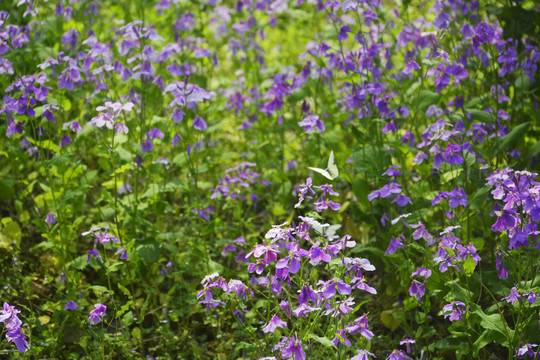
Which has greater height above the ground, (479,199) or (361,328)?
(479,199)

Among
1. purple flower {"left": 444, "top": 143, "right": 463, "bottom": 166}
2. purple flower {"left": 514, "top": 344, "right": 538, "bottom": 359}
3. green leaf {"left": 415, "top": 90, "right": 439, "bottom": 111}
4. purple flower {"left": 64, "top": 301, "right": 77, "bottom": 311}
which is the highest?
green leaf {"left": 415, "top": 90, "right": 439, "bottom": 111}

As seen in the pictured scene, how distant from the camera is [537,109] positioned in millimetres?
2682

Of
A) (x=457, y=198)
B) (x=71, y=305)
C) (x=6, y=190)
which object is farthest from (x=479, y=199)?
(x=6, y=190)

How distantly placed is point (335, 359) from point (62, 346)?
1.06 meters

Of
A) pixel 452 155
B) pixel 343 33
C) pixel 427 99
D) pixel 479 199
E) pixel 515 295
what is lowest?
pixel 515 295

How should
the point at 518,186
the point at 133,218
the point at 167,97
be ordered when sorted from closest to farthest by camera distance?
the point at 518,186 → the point at 133,218 → the point at 167,97

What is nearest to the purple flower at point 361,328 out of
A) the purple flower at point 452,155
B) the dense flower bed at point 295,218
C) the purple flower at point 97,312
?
the dense flower bed at point 295,218

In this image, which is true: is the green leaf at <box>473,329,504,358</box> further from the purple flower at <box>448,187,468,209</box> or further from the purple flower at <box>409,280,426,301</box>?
the purple flower at <box>448,187,468,209</box>

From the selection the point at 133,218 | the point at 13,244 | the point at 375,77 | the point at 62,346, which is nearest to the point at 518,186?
the point at 375,77

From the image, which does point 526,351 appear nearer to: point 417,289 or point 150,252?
point 417,289

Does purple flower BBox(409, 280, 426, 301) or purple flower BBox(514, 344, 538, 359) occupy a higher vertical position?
purple flower BBox(409, 280, 426, 301)

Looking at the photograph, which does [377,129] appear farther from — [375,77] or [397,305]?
[397,305]

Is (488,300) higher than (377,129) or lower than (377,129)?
lower

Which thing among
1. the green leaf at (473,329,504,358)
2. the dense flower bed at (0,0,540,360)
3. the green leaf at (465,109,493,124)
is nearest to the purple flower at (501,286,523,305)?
the dense flower bed at (0,0,540,360)
